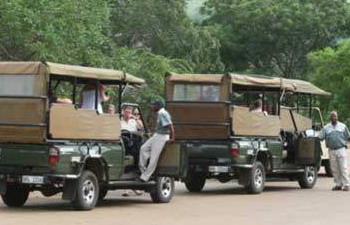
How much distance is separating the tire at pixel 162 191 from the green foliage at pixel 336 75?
35047 millimetres

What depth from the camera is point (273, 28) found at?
2322 inches

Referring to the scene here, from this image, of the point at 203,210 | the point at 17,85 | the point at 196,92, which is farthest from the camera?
the point at 196,92

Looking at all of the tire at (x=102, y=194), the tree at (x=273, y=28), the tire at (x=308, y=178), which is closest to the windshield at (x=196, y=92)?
the tire at (x=102, y=194)

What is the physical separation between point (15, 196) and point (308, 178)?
880cm

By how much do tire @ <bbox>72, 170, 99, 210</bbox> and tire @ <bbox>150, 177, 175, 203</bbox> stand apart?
1814 millimetres

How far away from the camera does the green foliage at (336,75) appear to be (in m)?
50.5

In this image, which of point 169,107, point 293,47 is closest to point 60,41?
point 169,107

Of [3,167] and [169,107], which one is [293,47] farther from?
[3,167]

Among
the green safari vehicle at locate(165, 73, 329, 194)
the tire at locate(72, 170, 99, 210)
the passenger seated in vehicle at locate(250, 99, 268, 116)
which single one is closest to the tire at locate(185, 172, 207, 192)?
the green safari vehicle at locate(165, 73, 329, 194)

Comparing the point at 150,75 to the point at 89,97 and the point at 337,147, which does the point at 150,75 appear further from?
the point at 89,97

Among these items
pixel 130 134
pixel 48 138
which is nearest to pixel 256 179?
pixel 130 134

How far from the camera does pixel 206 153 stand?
18562 millimetres

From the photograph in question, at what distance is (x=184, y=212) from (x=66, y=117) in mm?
2618

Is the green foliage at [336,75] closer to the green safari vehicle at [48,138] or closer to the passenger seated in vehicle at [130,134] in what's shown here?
the passenger seated in vehicle at [130,134]
